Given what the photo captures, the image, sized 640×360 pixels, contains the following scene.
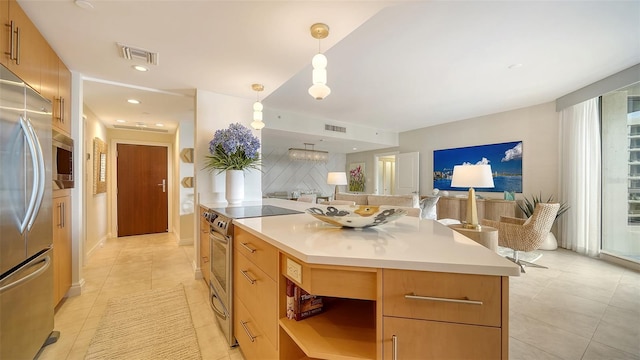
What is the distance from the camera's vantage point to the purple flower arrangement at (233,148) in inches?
98.1

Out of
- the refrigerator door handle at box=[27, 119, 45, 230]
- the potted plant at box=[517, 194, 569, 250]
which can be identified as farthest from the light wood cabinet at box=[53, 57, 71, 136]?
the potted plant at box=[517, 194, 569, 250]

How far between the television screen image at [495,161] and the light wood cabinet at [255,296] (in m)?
5.32

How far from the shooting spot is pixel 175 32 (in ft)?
5.68

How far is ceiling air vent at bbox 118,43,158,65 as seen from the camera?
193 centimetres

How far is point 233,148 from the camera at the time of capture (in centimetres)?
250

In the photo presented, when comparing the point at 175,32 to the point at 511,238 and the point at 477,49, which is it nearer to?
the point at 477,49

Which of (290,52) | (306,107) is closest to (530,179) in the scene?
(306,107)

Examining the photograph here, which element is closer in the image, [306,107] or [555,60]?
[555,60]

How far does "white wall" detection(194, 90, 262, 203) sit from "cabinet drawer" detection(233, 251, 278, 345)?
158cm

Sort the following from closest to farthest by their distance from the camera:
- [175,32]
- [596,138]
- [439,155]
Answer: [175,32] → [596,138] → [439,155]

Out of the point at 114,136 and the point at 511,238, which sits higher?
the point at 114,136

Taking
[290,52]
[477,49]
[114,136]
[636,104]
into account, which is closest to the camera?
[290,52]

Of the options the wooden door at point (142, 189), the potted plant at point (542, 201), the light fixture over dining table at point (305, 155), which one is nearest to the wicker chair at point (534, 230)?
the potted plant at point (542, 201)

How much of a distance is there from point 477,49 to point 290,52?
1980mm
